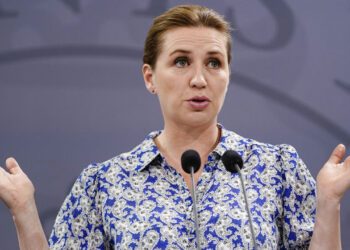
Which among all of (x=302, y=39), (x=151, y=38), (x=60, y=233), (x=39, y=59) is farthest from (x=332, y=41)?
(x=60, y=233)

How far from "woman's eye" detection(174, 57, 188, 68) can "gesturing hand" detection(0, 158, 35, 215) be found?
0.57 meters

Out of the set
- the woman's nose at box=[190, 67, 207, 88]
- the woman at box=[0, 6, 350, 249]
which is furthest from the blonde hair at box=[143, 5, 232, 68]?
the woman's nose at box=[190, 67, 207, 88]

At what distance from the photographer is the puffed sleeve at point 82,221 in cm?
157

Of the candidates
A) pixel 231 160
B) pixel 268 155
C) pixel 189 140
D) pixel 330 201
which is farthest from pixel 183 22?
pixel 330 201

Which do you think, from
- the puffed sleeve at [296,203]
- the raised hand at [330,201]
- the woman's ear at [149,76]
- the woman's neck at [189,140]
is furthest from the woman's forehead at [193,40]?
the raised hand at [330,201]

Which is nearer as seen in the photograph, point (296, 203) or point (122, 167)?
point (296, 203)

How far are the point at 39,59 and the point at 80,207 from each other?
108 cm

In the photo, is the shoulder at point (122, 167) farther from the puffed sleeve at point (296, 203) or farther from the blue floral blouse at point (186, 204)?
the puffed sleeve at point (296, 203)

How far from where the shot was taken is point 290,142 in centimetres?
240

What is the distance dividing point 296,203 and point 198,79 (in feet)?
1.53

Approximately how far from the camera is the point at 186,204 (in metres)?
1.49

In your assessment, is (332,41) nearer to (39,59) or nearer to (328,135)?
(328,135)

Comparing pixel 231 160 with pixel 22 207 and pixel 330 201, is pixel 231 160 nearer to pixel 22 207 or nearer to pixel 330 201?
pixel 330 201

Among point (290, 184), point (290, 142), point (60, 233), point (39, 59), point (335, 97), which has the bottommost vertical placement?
point (60, 233)
